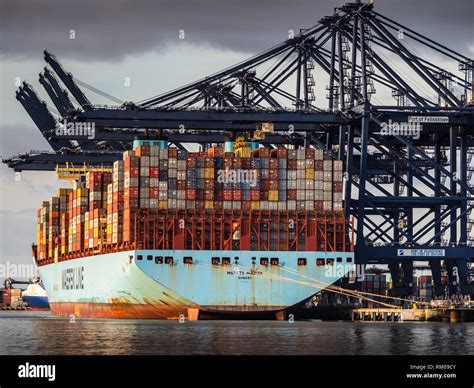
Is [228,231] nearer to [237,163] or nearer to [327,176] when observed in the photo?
[237,163]

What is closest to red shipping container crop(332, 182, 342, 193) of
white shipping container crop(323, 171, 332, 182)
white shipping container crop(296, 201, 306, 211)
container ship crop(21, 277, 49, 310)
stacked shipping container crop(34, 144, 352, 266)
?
stacked shipping container crop(34, 144, 352, 266)

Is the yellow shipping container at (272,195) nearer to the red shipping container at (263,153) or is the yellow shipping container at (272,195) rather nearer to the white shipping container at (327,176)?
the red shipping container at (263,153)

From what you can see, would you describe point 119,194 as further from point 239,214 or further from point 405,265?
point 405,265

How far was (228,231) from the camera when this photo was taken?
302ft

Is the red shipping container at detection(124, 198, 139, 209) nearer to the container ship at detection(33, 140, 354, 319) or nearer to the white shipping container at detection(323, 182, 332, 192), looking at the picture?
the container ship at detection(33, 140, 354, 319)

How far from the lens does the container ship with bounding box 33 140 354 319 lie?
91.8 metres

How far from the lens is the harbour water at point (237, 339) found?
60344 millimetres

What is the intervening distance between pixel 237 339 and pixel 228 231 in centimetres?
2572

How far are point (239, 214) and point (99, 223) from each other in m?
13.5

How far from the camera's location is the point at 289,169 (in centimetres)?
9356

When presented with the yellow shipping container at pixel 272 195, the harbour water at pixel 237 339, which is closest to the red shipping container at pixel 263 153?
the yellow shipping container at pixel 272 195

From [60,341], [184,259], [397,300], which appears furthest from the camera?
[397,300]

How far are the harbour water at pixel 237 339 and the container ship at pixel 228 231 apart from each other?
4.71 m
